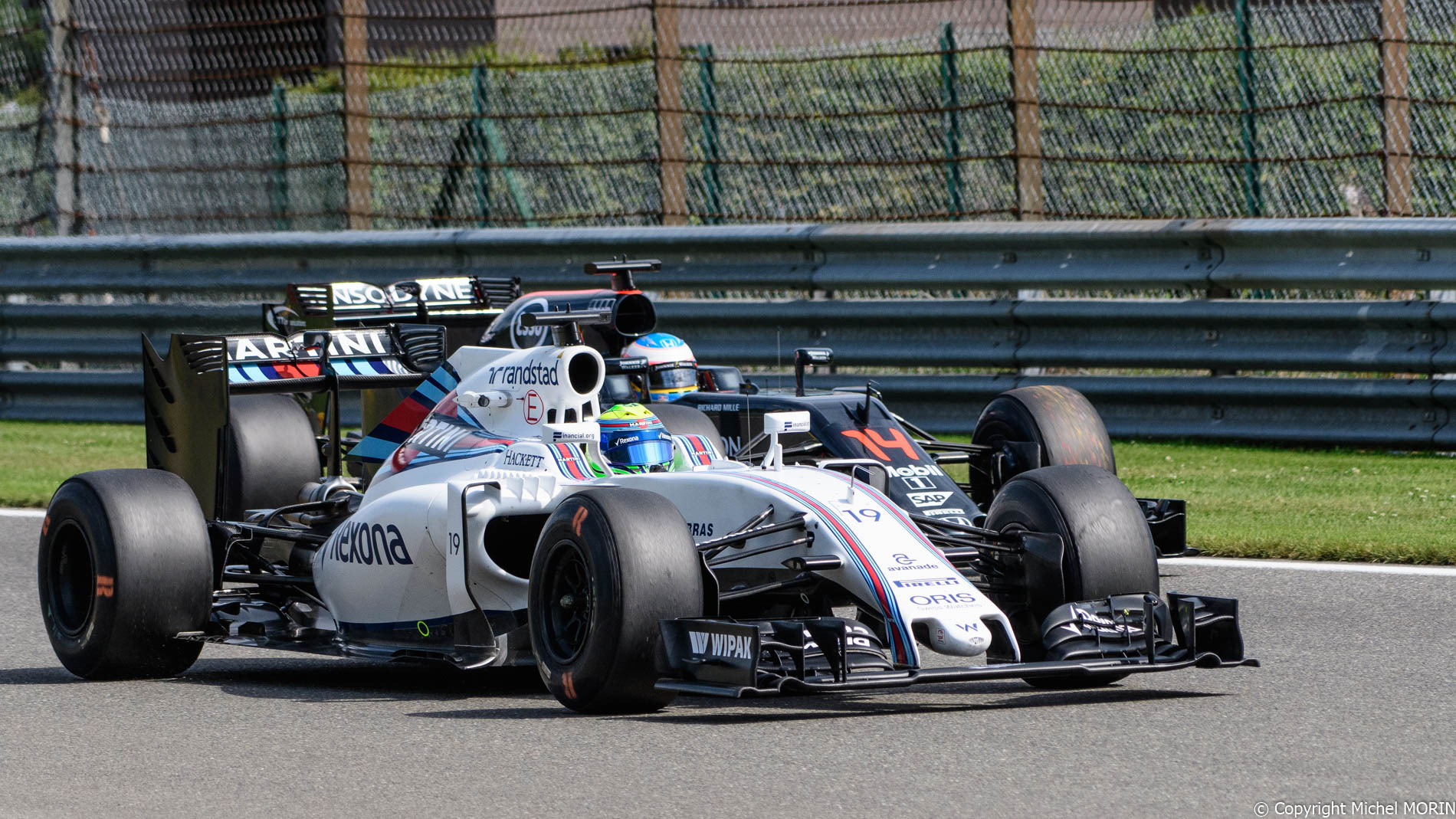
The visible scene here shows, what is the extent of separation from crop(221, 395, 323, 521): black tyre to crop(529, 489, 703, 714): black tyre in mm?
3405

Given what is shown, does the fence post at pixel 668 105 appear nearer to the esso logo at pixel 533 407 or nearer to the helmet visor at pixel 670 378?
the helmet visor at pixel 670 378

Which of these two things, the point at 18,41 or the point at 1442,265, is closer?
the point at 1442,265

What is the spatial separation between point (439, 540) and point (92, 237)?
10.4 meters

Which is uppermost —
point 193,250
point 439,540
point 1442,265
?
point 193,250

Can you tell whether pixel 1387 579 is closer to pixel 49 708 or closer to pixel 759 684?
pixel 759 684

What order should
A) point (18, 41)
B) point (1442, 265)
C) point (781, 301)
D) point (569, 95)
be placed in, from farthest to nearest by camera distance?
point (569, 95), point (18, 41), point (781, 301), point (1442, 265)

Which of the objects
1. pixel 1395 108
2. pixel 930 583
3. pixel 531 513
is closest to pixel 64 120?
pixel 1395 108

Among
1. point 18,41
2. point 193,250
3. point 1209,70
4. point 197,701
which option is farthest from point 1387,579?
point 18,41

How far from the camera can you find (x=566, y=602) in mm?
6227

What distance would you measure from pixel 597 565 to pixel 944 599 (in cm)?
101

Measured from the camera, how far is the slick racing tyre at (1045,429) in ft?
30.2

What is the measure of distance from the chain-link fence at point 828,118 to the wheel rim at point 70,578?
23.0 feet

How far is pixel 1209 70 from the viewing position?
1641cm

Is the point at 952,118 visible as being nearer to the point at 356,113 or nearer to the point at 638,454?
the point at 356,113
